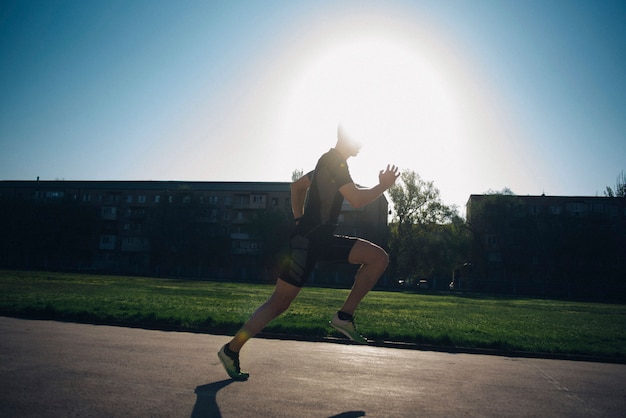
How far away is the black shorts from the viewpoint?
4086 millimetres

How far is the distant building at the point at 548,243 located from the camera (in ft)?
204

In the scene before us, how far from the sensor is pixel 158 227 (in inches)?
2721

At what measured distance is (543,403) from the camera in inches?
155

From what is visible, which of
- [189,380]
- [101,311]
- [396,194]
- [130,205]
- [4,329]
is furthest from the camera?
[130,205]

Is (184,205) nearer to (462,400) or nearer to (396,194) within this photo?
(396,194)

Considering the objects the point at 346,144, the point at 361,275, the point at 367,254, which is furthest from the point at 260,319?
→ the point at 346,144

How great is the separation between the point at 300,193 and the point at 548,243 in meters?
68.0

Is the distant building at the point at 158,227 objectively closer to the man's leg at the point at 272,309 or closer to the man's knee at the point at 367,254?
the man's leg at the point at 272,309

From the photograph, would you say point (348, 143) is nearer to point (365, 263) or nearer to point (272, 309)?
point (365, 263)

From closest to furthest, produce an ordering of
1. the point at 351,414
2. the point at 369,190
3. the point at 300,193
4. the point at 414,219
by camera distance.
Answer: the point at 351,414 < the point at 369,190 < the point at 300,193 < the point at 414,219

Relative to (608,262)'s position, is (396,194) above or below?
above

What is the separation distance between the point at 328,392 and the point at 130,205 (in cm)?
8354

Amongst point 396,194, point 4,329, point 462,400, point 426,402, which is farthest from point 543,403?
point 396,194

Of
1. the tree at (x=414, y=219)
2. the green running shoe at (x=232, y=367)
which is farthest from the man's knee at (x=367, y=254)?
the tree at (x=414, y=219)
